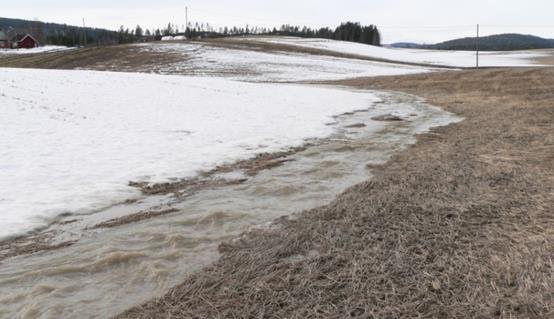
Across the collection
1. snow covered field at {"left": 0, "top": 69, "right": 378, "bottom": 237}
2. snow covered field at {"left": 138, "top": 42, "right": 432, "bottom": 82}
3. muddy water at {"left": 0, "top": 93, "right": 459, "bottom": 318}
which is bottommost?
muddy water at {"left": 0, "top": 93, "right": 459, "bottom": 318}

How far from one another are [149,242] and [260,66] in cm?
5074

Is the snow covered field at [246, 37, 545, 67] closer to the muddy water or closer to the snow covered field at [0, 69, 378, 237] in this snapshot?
the snow covered field at [0, 69, 378, 237]

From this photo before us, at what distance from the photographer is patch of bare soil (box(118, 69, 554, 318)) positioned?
13.4ft

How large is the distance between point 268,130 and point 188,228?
327 inches

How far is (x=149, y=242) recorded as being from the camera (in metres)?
5.99

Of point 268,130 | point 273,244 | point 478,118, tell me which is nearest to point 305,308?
point 273,244

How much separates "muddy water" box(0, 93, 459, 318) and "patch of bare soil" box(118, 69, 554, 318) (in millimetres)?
391

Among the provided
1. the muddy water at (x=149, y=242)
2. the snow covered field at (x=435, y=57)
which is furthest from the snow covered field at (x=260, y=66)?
the muddy water at (x=149, y=242)

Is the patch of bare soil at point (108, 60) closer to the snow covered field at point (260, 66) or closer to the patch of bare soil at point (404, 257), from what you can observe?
the snow covered field at point (260, 66)

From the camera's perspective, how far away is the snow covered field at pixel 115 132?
7.93 meters

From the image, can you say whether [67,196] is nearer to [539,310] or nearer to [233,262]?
[233,262]

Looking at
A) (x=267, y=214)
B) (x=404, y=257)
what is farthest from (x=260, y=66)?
(x=404, y=257)

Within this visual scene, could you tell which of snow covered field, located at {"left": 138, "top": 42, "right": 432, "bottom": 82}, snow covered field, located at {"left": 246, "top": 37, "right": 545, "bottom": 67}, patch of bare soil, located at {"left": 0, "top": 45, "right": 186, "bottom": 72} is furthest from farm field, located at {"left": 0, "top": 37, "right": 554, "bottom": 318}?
snow covered field, located at {"left": 246, "top": 37, "right": 545, "bottom": 67}

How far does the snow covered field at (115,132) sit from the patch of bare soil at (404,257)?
3.41 m
